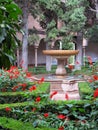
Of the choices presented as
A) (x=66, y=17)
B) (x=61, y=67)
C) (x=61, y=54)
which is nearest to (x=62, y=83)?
(x=61, y=54)

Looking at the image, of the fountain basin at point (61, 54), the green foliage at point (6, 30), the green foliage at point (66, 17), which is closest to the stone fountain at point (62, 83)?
the fountain basin at point (61, 54)

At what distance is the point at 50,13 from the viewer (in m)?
17.2

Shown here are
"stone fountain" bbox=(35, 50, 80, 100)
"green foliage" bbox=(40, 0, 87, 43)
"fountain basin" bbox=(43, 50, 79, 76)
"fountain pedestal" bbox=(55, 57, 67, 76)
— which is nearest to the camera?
"stone fountain" bbox=(35, 50, 80, 100)

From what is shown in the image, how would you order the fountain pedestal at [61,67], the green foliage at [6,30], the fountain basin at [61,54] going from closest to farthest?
the green foliage at [6,30], the fountain basin at [61,54], the fountain pedestal at [61,67]

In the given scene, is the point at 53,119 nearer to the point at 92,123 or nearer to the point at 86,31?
the point at 92,123

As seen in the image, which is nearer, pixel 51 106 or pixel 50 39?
pixel 51 106

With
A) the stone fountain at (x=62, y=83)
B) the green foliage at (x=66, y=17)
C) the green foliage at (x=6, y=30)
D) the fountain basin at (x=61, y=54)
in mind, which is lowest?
the stone fountain at (x=62, y=83)

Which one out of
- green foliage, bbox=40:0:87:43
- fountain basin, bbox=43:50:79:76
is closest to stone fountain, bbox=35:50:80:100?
fountain basin, bbox=43:50:79:76

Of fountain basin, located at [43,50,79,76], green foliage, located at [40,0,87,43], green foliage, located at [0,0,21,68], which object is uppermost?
green foliage, located at [40,0,87,43]

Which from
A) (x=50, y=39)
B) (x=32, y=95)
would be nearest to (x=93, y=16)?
(x=50, y=39)

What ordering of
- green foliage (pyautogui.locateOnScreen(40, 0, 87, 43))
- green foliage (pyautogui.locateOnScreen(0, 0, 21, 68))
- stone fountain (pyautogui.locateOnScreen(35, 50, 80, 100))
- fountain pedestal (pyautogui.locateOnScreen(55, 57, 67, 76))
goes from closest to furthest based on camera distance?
green foliage (pyautogui.locateOnScreen(0, 0, 21, 68)) → stone fountain (pyautogui.locateOnScreen(35, 50, 80, 100)) → fountain pedestal (pyautogui.locateOnScreen(55, 57, 67, 76)) → green foliage (pyautogui.locateOnScreen(40, 0, 87, 43))

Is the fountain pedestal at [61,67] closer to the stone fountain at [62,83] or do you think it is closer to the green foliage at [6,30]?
the stone fountain at [62,83]

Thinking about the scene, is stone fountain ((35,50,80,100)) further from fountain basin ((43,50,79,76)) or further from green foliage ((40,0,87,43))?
green foliage ((40,0,87,43))

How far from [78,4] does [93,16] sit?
3070 mm
